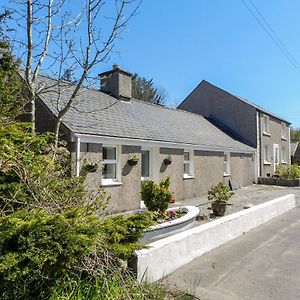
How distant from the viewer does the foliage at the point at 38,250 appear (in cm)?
351

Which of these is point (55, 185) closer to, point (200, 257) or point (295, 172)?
point (200, 257)

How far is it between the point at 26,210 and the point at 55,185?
81cm

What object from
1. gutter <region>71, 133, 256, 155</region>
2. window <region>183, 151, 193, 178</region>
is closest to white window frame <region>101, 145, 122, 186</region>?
gutter <region>71, 133, 256, 155</region>

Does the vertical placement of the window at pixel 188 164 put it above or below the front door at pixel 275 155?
below

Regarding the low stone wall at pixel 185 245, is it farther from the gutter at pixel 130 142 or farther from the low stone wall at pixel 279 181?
the low stone wall at pixel 279 181

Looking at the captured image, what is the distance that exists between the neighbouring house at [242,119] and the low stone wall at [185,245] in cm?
1728

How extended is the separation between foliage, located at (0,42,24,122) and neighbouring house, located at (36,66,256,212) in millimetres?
692

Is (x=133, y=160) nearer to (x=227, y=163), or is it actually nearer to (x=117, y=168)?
(x=117, y=168)

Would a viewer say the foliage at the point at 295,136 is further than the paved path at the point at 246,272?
Yes

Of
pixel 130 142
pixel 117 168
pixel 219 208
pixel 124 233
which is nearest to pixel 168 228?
pixel 124 233

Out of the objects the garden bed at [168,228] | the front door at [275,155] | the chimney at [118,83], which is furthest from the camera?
the front door at [275,155]

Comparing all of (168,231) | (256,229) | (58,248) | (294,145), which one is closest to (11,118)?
(58,248)

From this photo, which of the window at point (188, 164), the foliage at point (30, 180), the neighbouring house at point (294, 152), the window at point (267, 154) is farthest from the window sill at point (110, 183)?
the neighbouring house at point (294, 152)

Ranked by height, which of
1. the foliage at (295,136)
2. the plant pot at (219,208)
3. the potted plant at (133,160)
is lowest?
the plant pot at (219,208)
